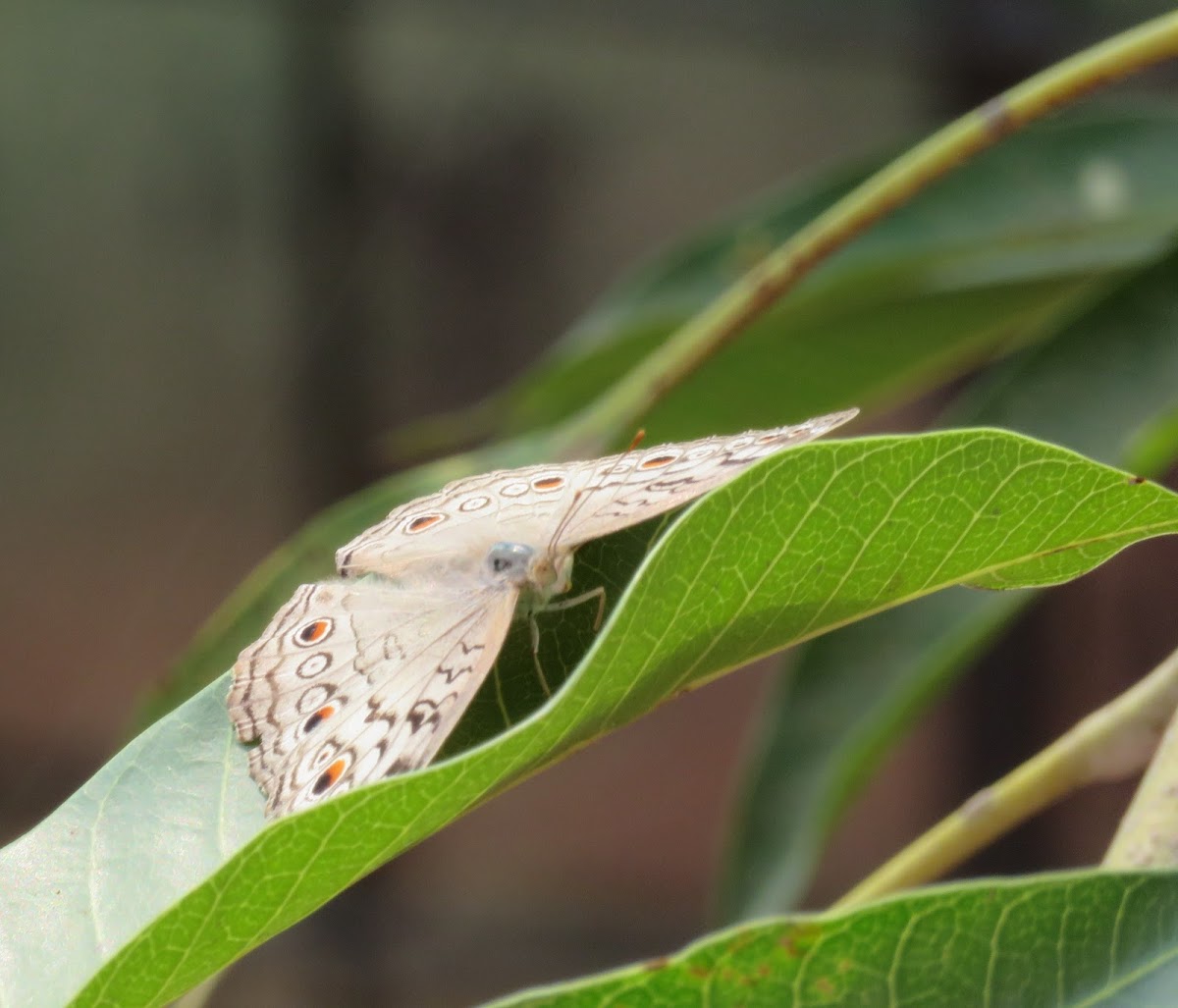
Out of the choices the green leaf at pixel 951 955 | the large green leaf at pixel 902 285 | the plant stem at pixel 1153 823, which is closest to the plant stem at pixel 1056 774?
the plant stem at pixel 1153 823

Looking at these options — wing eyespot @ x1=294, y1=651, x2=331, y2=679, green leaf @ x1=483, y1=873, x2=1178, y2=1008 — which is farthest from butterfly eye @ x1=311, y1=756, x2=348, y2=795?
green leaf @ x1=483, y1=873, x2=1178, y2=1008

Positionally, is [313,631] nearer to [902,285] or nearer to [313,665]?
[313,665]

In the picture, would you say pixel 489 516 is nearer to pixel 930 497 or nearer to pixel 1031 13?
pixel 930 497

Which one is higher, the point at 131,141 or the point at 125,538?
the point at 131,141

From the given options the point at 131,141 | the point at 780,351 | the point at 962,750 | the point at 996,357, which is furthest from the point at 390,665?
the point at 131,141

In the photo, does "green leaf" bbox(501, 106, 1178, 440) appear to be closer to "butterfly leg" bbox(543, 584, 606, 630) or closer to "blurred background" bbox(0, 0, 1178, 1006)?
"butterfly leg" bbox(543, 584, 606, 630)

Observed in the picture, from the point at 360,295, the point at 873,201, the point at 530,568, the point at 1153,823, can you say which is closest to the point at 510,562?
the point at 530,568
